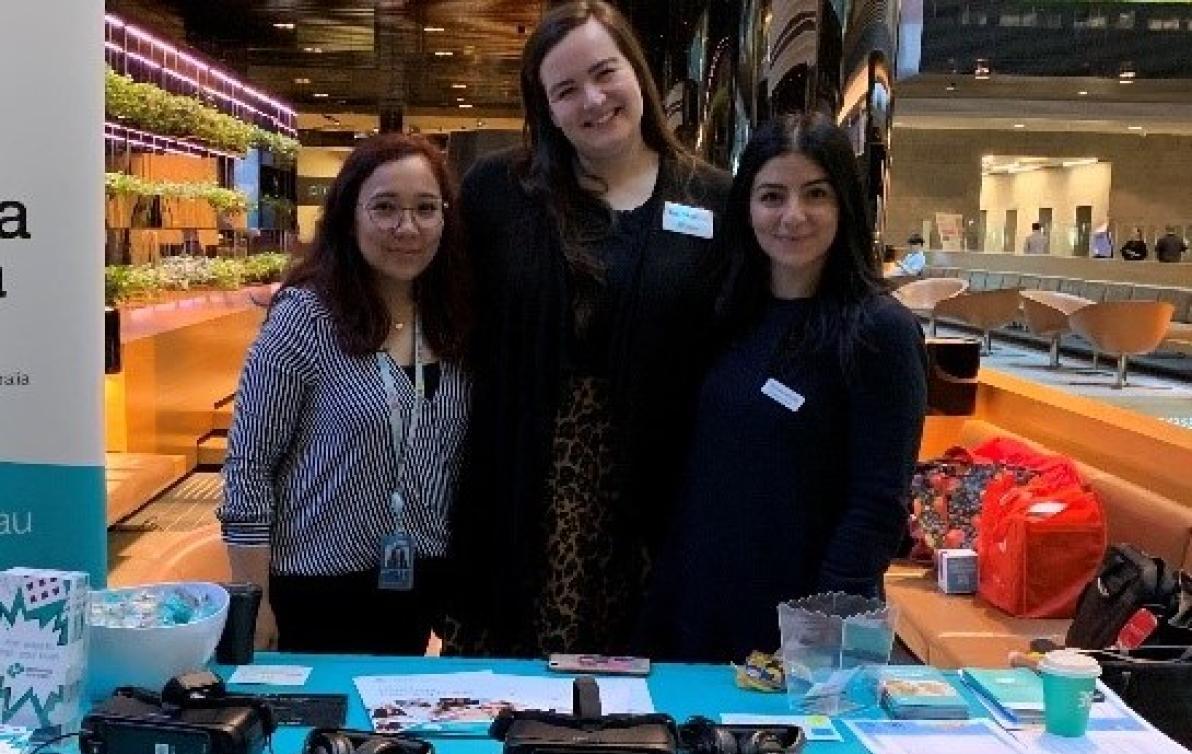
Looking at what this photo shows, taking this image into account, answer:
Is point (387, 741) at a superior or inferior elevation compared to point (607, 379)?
inferior

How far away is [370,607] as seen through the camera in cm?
211

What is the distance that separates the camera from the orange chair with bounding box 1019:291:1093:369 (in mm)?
11789

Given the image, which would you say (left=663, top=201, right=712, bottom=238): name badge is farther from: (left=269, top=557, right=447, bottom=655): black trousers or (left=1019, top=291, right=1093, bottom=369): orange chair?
(left=1019, top=291, right=1093, bottom=369): orange chair

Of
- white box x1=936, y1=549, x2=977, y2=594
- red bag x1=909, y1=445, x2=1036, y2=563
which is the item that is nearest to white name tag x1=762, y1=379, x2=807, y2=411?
white box x1=936, y1=549, x2=977, y2=594

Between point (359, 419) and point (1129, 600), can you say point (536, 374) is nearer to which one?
point (359, 419)

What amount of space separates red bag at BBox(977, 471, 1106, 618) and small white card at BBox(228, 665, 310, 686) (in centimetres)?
255

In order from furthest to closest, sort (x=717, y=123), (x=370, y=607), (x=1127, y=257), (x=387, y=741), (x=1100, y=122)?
(x=1100, y=122) < (x=1127, y=257) < (x=717, y=123) < (x=370, y=607) < (x=387, y=741)

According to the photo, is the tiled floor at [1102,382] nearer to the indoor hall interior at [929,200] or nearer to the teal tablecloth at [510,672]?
the indoor hall interior at [929,200]

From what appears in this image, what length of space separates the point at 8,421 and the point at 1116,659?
171 cm

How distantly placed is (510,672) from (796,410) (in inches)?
23.4

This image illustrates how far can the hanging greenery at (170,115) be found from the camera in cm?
690

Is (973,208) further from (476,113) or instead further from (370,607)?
(370,607)

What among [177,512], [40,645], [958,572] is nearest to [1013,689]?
[40,645]

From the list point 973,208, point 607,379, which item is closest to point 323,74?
point 973,208
